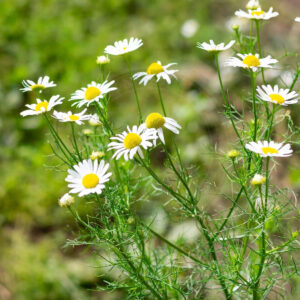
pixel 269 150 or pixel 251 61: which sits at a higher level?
pixel 251 61

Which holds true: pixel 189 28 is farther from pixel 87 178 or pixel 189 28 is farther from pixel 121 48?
pixel 87 178

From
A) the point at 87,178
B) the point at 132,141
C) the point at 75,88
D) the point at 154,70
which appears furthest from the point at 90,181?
the point at 75,88

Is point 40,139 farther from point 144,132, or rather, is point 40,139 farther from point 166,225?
point 144,132

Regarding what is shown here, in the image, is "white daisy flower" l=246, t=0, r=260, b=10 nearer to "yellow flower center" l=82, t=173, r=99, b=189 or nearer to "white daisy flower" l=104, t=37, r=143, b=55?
"white daisy flower" l=104, t=37, r=143, b=55

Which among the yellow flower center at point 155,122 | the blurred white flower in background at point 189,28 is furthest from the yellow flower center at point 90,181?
the blurred white flower in background at point 189,28

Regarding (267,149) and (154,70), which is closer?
(267,149)

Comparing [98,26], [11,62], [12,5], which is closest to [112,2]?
[98,26]

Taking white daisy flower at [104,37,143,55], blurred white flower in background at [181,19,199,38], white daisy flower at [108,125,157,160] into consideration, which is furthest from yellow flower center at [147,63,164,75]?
blurred white flower in background at [181,19,199,38]
